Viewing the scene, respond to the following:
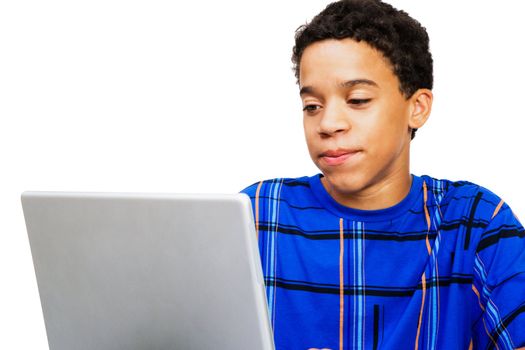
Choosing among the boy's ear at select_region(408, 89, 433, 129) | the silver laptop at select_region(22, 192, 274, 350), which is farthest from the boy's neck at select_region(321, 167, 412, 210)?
the silver laptop at select_region(22, 192, 274, 350)

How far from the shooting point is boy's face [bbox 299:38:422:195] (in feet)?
5.35

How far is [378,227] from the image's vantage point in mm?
1783

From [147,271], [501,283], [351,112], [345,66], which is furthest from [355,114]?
[147,271]

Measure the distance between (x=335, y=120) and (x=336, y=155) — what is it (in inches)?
3.7

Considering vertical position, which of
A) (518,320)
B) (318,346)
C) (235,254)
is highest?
(235,254)

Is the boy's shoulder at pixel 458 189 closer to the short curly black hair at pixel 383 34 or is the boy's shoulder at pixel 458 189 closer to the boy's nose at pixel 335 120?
the short curly black hair at pixel 383 34

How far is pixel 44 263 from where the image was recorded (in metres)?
1.37

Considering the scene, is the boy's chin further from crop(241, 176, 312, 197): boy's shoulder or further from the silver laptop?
the silver laptop

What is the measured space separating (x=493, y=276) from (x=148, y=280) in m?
A: 0.85

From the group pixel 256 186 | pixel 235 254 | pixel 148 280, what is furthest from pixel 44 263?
pixel 256 186

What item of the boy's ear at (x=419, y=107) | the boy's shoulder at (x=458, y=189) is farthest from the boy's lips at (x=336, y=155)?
the boy's shoulder at (x=458, y=189)

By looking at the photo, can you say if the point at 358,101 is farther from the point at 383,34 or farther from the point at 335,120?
the point at 383,34

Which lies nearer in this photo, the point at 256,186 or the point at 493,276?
the point at 493,276

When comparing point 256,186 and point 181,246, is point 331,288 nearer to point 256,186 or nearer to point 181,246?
point 256,186
